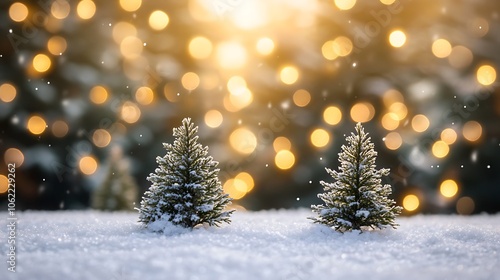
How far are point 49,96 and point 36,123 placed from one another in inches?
50.3

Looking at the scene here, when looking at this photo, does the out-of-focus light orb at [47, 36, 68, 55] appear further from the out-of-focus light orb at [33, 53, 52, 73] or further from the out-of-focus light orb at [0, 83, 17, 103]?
the out-of-focus light orb at [0, 83, 17, 103]

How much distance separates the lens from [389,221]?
33.9ft

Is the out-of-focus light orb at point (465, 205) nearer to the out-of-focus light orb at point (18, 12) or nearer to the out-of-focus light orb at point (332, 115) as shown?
the out-of-focus light orb at point (332, 115)

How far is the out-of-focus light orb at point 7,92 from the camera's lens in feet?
65.4

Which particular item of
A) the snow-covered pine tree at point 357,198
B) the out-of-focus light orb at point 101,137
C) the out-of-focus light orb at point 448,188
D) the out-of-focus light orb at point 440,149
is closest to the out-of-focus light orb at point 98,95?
the out-of-focus light orb at point 101,137

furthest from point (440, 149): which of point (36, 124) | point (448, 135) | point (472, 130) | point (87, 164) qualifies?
point (36, 124)

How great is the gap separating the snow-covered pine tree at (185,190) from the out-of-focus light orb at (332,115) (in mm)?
9371

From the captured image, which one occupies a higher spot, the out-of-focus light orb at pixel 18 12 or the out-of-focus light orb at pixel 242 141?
the out-of-focus light orb at pixel 18 12

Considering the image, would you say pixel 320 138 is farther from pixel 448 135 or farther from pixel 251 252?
Result: pixel 251 252

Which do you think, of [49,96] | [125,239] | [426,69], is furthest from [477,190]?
[49,96]

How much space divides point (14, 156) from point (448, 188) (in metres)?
17.9

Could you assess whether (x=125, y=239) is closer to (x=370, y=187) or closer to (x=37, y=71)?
(x=370, y=187)

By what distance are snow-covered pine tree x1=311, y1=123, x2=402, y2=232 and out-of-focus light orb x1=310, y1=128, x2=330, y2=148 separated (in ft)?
28.9

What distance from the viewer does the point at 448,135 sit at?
713 inches
